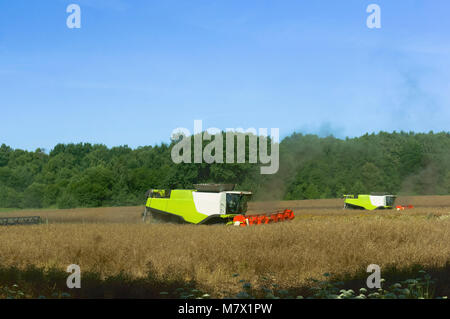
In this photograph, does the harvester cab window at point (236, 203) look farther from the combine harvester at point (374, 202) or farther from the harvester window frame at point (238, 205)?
the combine harvester at point (374, 202)

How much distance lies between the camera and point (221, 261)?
10125 mm

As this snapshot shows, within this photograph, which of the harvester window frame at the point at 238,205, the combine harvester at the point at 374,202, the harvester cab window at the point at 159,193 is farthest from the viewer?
the combine harvester at the point at 374,202

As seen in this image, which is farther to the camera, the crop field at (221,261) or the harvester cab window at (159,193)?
the harvester cab window at (159,193)

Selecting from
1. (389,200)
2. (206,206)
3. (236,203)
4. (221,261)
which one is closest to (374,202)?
(389,200)

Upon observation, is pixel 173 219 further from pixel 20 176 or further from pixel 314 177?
pixel 20 176

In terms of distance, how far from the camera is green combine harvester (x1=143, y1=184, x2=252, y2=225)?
2264cm

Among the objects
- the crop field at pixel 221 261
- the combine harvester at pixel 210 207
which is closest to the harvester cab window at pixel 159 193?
the combine harvester at pixel 210 207

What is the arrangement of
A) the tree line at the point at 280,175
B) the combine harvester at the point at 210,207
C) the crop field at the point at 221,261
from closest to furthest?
the crop field at the point at 221,261 → the combine harvester at the point at 210,207 → the tree line at the point at 280,175

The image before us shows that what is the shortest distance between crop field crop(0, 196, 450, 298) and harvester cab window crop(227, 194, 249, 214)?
27.2ft

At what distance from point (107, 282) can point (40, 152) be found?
353 feet

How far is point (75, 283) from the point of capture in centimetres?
807

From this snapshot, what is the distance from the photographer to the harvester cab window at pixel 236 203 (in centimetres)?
2277
